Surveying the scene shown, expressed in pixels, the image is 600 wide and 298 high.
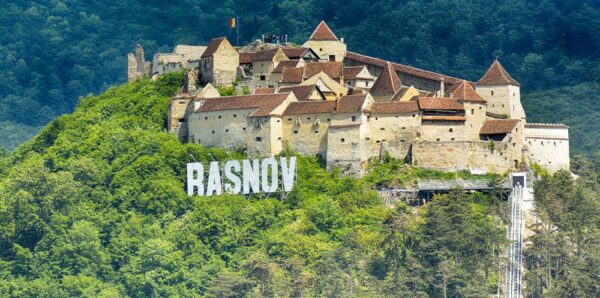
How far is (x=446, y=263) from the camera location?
7394 cm

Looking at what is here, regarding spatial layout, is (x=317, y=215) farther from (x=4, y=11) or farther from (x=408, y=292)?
(x=4, y=11)

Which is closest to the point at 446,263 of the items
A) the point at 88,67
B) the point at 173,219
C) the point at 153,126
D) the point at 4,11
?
the point at 173,219

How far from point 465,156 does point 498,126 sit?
7.48 feet

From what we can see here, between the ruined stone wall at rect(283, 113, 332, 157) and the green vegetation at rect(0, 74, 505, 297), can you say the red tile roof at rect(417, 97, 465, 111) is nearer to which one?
the green vegetation at rect(0, 74, 505, 297)

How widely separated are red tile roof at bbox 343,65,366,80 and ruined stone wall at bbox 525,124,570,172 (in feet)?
28.4

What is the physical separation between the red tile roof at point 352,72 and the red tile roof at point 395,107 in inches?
229

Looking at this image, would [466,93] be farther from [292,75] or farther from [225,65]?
[225,65]

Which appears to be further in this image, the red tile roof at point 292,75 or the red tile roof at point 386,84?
the red tile roof at point 292,75

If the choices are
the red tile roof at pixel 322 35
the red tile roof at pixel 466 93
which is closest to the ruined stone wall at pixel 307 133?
the red tile roof at pixel 466 93

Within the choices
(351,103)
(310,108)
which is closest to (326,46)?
(310,108)

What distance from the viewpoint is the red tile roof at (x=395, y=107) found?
261ft

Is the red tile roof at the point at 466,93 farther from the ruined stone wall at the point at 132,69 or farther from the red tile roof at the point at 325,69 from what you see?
the ruined stone wall at the point at 132,69

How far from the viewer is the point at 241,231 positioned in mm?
79062

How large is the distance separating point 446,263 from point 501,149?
7230mm
